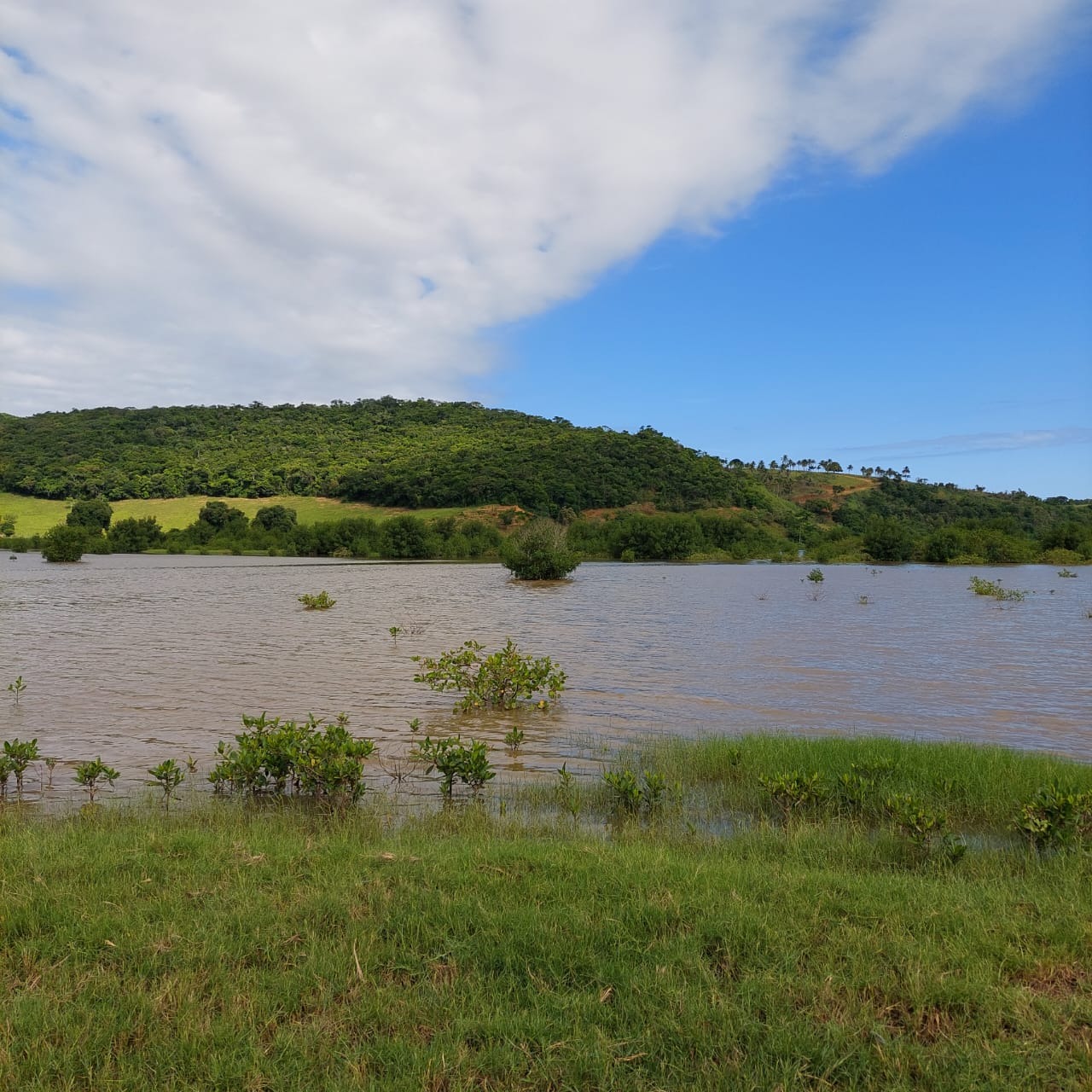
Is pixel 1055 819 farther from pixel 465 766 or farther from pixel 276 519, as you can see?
pixel 276 519

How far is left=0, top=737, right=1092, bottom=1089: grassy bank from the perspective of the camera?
138 inches

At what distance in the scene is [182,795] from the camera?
28.3 feet

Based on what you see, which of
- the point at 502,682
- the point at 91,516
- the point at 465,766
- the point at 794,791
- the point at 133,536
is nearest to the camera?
the point at 794,791

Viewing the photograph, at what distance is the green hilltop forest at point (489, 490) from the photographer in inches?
3492

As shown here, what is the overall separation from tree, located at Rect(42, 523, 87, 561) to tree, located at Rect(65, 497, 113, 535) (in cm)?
2966

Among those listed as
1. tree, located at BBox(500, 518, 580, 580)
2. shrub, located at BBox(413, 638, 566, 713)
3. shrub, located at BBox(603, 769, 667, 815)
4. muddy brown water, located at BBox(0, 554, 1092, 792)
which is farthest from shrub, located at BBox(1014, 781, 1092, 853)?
tree, located at BBox(500, 518, 580, 580)

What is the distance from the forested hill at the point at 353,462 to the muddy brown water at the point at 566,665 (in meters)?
67.0

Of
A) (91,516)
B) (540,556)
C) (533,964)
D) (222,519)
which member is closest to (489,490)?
(222,519)

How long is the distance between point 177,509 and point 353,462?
2741 cm

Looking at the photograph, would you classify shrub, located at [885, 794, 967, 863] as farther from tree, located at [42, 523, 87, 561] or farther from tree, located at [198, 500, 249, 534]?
tree, located at [198, 500, 249, 534]

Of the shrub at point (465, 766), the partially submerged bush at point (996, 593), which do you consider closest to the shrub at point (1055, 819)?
the shrub at point (465, 766)

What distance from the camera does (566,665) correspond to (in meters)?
19.1

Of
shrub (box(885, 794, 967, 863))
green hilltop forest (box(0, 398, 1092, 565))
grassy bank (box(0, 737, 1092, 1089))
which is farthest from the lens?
green hilltop forest (box(0, 398, 1092, 565))

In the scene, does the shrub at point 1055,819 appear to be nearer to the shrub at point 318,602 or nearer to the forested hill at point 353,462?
the shrub at point 318,602
